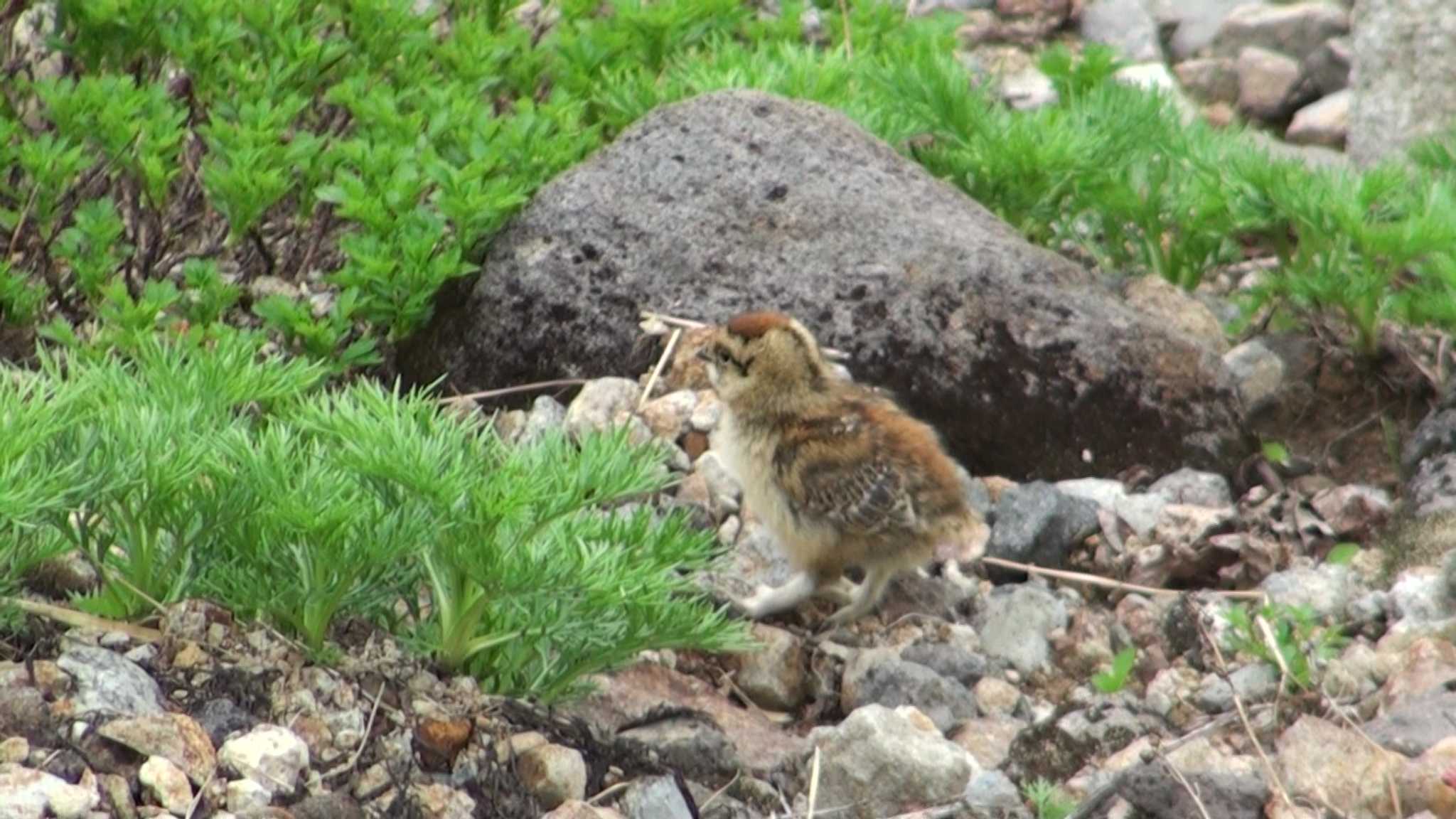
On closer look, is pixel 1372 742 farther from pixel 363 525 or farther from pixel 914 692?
pixel 363 525

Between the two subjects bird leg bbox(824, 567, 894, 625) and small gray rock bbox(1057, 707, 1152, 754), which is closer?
small gray rock bbox(1057, 707, 1152, 754)

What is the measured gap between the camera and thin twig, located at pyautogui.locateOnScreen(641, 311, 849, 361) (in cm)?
713

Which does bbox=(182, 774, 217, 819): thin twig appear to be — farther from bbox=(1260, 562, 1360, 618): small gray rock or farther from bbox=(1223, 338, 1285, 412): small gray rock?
bbox=(1223, 338, 1285, 412): small gray rock

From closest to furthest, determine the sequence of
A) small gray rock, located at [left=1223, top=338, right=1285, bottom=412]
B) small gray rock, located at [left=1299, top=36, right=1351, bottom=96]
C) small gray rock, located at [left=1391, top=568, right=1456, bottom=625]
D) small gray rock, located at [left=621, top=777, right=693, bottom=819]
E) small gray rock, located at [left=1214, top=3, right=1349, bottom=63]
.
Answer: small gray rock, located at [left=621, top=777, right=693, bottom=819] < small gray rock, located at [left=1391, top=568, right=1456, bottom=625] < small gray rock, located at [left=1223, top=338, right=1285, bottom=412] < small gray rock, located at [left=1299, top=36, right=1351, bottom=96] < small gray rock, located at [left=1214, top=3, right=1349, bottom=63]

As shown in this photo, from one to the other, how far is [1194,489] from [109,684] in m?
3.67

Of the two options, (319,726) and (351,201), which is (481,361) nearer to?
(351,201)

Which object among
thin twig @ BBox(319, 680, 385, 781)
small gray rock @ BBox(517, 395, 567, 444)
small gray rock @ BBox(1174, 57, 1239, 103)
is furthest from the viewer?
small gray rock @ BBox(1174, 57, 1239, 103)

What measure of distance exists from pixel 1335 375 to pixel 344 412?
13.5ft

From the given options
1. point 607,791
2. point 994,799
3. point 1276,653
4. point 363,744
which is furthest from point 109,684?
point 1276,653

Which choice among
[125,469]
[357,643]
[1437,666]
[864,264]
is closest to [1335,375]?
[864,264]

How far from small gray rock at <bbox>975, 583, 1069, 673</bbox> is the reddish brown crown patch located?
3.21ft

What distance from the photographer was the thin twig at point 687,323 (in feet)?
23.4

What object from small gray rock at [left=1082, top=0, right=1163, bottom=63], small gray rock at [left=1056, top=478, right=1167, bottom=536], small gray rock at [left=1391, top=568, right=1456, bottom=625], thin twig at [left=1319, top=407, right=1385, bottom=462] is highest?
small gray rock at [left=1391, top=568, right=1456, bottom=625]

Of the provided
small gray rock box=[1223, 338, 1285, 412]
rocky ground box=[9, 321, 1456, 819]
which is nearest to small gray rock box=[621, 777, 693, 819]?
rocky ground box=[9, 321, 1456, 819]
